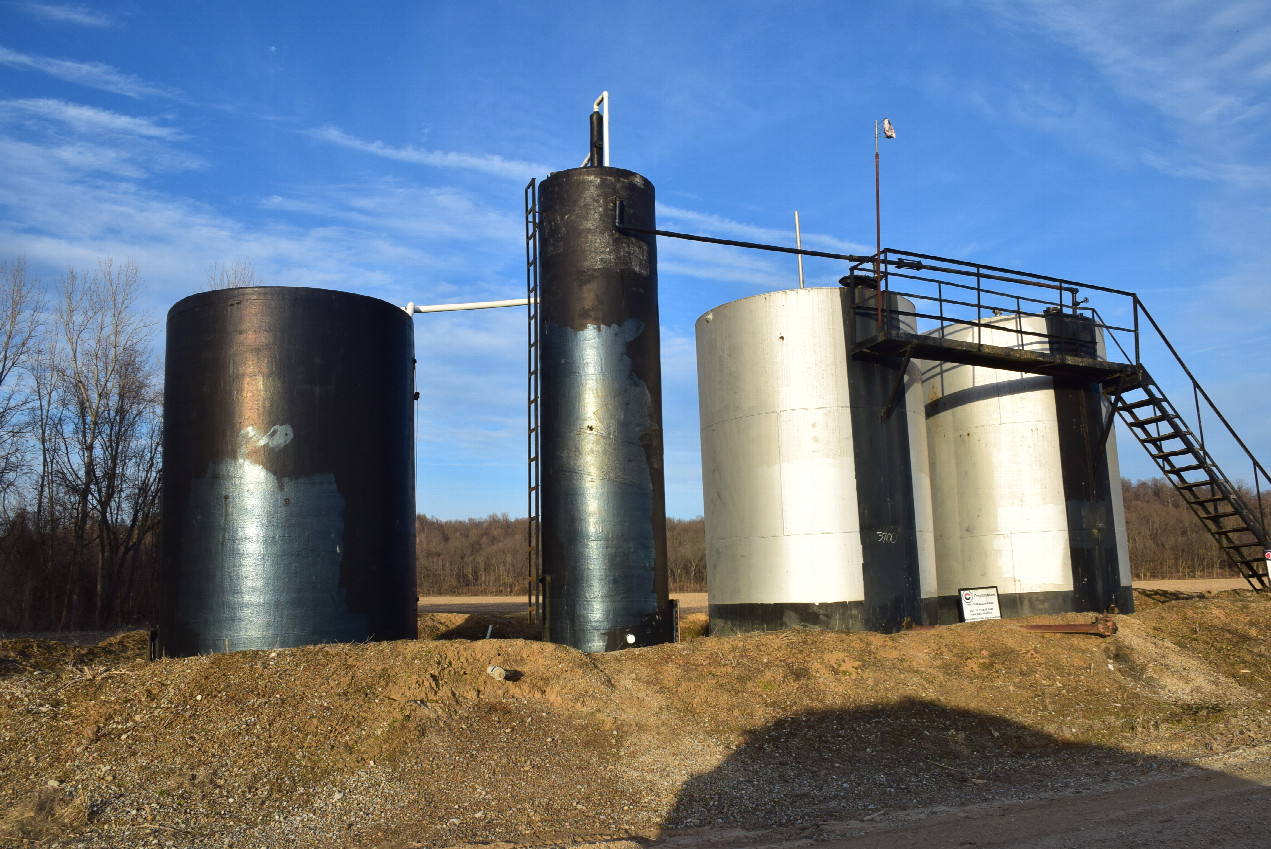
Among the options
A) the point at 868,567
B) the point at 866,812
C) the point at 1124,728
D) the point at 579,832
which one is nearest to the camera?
the point at 579,832

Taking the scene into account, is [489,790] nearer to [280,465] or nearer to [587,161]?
[280,465]

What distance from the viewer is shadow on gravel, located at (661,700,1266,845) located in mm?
8336

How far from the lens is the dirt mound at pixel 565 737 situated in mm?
7992

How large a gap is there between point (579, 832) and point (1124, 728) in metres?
7.36

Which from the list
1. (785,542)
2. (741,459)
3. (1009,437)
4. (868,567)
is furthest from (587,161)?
(1009,437)

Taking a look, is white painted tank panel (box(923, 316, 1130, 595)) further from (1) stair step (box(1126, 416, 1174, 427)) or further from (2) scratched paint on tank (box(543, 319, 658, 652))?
(2) scratched paint on tank (box(543, 319, 658, 652))

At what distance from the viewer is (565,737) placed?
393 inches

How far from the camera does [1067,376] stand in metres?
18.8

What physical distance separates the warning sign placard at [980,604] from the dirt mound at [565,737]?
13.9 ft

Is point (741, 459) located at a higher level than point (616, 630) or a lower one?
higher

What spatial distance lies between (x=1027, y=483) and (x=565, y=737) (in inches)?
487

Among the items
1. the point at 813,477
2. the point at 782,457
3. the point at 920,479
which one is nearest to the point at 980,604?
the point at 920,479

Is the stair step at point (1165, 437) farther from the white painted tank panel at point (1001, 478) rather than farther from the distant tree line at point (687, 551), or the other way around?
the distant tree line at point (687, 551)

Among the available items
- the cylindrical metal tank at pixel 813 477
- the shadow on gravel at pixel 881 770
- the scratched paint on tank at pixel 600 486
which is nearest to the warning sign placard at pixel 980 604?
the cylindrical metal tank at pixel 813 477
